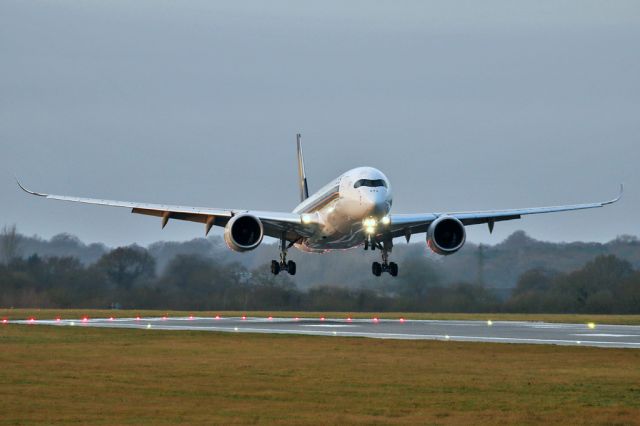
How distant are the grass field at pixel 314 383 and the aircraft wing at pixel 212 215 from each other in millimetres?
20630

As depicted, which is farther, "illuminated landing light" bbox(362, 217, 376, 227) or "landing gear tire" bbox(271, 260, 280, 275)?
"landing gear tire" bbox(271, 260, 280, 275)

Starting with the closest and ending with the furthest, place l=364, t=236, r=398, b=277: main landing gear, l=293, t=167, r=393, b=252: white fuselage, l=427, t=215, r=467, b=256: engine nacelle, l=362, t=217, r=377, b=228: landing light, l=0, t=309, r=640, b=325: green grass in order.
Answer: l=293, t=167, r=393, b=252: white fuselage → l=362, t=217, r=377, b=228: landing light → l=427, t=215, r=467, b=256: engine nacelle → l=364, t=236, r=398, b=277: main landing gear → l=0, t=309, r=640, b=325: green grass

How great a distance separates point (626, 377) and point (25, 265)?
6529cm

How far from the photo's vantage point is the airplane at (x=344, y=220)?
6100 cm

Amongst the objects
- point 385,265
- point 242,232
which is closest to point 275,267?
point 385,265

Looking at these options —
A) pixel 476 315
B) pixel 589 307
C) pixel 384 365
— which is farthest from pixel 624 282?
pixel 384 365

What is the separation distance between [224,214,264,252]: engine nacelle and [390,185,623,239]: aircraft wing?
7522mm

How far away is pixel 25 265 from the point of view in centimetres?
8950

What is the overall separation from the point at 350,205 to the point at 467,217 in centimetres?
1256

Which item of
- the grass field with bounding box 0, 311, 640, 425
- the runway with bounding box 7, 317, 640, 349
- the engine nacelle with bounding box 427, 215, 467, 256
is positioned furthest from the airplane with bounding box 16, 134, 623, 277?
the grass field with bounding box 0, 311, 640, 425

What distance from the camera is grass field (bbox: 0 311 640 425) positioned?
2434cm

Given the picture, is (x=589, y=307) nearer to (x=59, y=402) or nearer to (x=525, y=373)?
(x=525, y=373)

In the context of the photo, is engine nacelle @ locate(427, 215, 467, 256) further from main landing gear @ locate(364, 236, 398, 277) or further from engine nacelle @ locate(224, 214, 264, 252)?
engine nacelle @ locate(224, 214, 264, 252)

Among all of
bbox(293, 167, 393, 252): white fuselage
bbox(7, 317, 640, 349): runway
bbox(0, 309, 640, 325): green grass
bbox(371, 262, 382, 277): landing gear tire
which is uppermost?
bbox(293, 167, 393, 252): white fuselage
